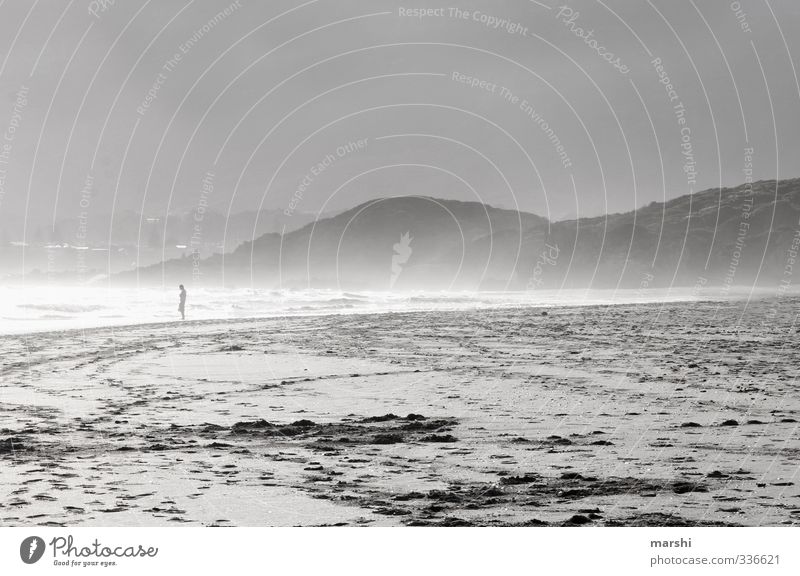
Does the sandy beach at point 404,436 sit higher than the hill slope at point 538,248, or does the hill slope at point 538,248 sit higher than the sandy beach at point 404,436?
the hill slope at point 538,248

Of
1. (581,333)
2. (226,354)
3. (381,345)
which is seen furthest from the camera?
(581,333)

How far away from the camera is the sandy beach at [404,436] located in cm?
802

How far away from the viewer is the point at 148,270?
189 m

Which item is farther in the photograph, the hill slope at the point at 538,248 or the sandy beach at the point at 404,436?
the hill slope at the point at 538,248

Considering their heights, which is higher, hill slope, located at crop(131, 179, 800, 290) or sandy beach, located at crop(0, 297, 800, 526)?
hill slope, located at crop(131, 179, 800, 290)

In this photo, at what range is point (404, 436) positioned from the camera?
11.1 metres

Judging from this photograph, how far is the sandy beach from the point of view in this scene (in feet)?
26.3

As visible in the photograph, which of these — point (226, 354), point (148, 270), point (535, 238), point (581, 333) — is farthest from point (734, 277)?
point (148, 270)

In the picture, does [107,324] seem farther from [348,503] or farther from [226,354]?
[348,503]

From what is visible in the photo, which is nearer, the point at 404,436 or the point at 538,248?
the point at 404,436

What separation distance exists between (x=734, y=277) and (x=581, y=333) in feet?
281

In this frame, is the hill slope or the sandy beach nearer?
the sandy beach

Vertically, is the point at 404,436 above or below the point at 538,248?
below

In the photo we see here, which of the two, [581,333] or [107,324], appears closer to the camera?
[581,333]
